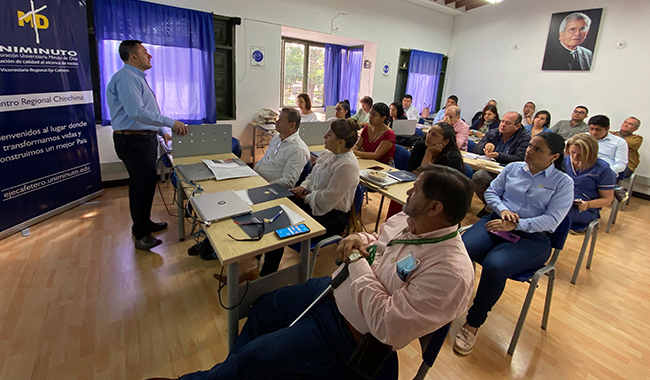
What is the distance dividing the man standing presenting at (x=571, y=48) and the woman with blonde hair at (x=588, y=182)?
401 centimetres

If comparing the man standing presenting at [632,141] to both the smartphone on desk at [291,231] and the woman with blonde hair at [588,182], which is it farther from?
the smartphone on desk at [291,231]

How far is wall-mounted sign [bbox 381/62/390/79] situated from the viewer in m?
6.60

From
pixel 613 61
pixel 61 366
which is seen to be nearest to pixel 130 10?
pixel 61 366

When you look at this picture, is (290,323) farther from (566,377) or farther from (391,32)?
(391,32)

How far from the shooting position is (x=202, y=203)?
173 cm

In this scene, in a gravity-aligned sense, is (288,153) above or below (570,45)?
below

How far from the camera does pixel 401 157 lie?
3.35 meters

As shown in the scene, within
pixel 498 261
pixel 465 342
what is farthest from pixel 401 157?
pixel 465 342

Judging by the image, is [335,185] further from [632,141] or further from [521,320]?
[632,141]

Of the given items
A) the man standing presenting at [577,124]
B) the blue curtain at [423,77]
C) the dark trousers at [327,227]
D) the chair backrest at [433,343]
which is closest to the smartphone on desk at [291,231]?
the dark trousers at [327,227]

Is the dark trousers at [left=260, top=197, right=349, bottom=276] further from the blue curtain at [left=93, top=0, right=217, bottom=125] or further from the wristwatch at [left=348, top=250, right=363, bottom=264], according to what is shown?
the blue curtain at [left=93, top=0, right=217, bottom=125]

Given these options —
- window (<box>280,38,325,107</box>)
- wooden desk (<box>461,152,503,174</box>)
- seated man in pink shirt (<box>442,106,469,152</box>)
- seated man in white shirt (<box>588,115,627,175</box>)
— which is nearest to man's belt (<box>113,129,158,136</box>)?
wooden desk (<box>461,152,503,174</box>)

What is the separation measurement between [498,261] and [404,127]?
3.01 meters

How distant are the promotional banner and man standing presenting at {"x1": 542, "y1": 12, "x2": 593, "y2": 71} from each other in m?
7.14
